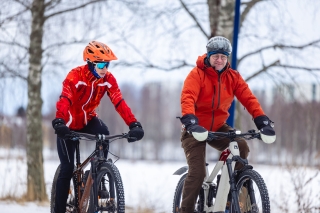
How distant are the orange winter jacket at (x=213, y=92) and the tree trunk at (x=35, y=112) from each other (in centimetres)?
561

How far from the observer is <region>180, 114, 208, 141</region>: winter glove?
5.06 m

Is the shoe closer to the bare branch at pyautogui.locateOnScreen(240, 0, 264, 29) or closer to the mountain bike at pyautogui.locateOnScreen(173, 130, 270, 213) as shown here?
the mountain bike at pyautogui.locateOnScreen(173, 130, 270, 213)

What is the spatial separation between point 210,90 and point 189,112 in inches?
15.1

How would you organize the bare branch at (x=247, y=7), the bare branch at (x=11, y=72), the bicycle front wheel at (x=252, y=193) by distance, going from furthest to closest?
the bare branch at (x=11, y=72), the bare branch at (x=247, y=7), the bicycle front wheel at (x=252, y=193)

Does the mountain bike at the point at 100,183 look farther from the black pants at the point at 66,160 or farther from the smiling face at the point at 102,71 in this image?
the smiling face at the point at 102,71

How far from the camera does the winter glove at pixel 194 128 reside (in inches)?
199

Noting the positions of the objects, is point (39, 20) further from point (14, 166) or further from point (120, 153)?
point (120, 153)

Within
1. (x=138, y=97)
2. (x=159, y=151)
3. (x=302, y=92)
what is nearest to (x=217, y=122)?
(x=302, y=92)

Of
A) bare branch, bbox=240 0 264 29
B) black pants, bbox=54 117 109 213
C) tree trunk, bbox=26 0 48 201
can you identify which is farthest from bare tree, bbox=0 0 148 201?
black pants, bbox=54 117 109 213

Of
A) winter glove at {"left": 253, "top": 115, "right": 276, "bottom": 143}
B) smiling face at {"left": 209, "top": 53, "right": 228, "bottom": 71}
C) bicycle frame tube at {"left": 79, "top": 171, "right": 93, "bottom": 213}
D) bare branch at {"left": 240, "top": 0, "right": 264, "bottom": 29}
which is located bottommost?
bicycle frame tube at {"left": 79, "top": 171, "right": 93, "bottom": 213}

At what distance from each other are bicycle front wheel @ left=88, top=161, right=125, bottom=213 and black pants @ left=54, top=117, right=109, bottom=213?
A: 594 millimetres

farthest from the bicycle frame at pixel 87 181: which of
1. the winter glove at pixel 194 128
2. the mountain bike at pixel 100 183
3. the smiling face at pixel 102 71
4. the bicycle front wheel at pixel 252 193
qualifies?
the bicycle front wheel at pixel 252 193

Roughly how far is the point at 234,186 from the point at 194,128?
1.99ft


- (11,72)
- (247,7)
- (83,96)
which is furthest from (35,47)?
(83,96)
